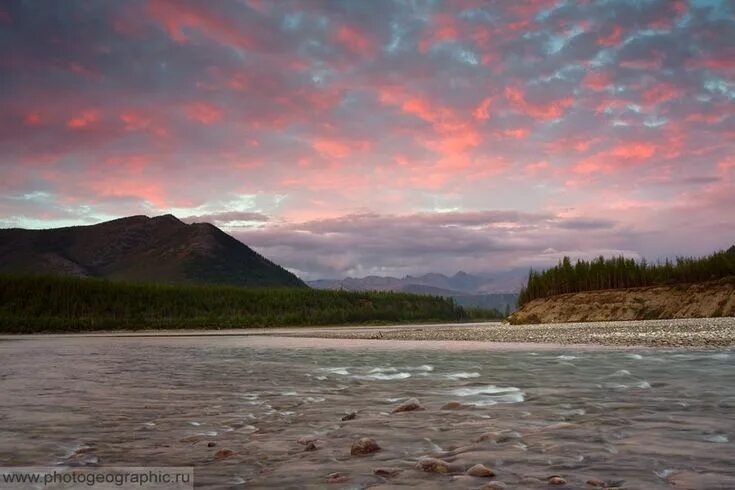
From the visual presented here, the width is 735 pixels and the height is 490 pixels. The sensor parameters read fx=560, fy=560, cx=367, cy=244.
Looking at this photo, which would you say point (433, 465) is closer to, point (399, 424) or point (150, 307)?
point (399, 424)

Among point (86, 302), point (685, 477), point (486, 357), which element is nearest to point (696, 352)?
point (486, 357)

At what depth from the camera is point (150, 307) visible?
4670 inches

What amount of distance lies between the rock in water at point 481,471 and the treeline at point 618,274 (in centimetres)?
5450

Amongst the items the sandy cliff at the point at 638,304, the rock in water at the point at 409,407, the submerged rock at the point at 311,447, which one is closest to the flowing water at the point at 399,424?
the submerged rock at the point at 311,447

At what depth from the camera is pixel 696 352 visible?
2275cm

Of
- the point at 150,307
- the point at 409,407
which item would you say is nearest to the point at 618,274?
the point at 409,407

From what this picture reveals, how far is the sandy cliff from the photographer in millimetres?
49750

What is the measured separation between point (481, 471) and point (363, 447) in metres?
2.03

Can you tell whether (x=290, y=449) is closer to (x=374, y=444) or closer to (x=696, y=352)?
(x=374, y=444)

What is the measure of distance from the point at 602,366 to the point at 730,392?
6421 millimetres

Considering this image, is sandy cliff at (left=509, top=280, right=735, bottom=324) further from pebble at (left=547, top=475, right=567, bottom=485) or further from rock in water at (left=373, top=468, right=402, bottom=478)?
rock in water at (left=373, top=468, right=402, bottom=478)

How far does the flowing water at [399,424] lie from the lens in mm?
7031

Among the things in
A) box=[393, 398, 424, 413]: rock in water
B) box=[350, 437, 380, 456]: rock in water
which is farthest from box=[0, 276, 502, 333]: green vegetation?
box=[350, 437, 380, 456]: rock in water

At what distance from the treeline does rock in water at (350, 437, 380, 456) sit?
54.1 m
